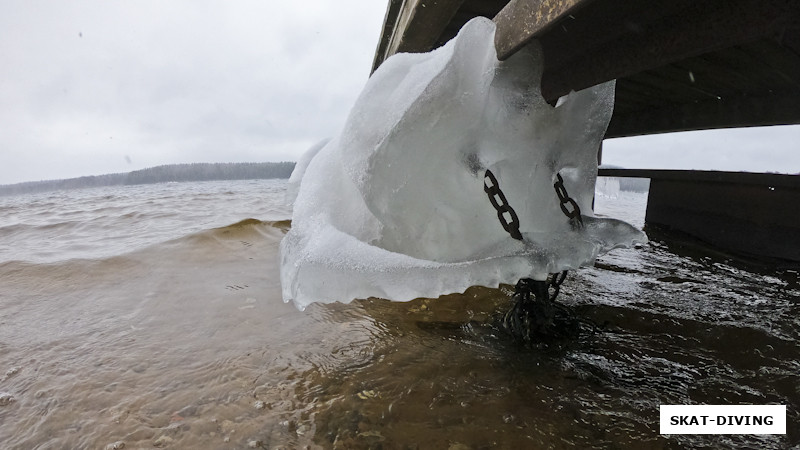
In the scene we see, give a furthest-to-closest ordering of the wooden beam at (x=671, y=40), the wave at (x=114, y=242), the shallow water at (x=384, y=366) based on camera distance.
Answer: the wave at (x=114, y=242)
the shallow water at (x=384, y=366)
the wooden beam at (x=671, y=40)

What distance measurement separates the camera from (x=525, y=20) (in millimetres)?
1477

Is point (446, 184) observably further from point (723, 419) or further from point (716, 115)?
point (716, 115)

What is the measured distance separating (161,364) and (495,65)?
2.70 metres

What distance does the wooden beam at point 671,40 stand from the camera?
1.13 meters

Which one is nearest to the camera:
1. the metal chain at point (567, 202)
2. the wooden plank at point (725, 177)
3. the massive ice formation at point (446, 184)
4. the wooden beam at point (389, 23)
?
the massive ice formation at point (446, 184)

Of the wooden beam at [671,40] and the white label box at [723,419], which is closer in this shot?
the wooden beam at [671,40]

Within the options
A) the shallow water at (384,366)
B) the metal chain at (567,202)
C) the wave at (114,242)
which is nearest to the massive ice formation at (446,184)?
the metal chain at (567,202)

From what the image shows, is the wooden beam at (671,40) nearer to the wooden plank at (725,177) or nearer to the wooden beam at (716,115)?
the wooden beam at (716,115)

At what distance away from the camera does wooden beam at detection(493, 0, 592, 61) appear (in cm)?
126

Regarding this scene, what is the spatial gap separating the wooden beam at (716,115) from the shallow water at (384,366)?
1.79 m

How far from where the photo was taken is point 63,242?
725 cm

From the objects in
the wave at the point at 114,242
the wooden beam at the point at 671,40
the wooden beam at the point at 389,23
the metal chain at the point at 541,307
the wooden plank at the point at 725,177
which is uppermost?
the wooden beam at the point at 389,23

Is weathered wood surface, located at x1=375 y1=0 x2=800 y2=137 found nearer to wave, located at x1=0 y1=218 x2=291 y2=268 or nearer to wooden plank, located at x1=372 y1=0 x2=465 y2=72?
wooden plank, located at x1=372 y1=0 x2=465 y2=72

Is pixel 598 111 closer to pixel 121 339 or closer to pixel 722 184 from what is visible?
pixel 121 339
